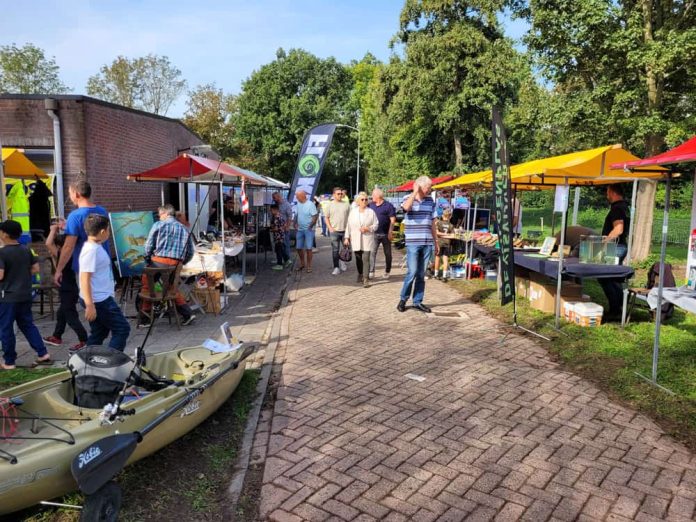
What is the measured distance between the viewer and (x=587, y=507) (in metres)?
3.12

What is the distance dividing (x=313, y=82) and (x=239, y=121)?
7.59 m

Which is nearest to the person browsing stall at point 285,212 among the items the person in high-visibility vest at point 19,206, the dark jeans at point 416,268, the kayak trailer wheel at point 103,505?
the person in high-visibility vest at point 19,206

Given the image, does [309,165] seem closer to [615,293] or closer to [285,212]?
[285,212]

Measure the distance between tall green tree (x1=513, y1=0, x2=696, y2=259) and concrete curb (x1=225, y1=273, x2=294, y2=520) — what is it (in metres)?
8.88

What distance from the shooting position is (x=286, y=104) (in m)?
45.0

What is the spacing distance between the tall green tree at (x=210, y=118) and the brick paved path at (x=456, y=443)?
28.6 meters

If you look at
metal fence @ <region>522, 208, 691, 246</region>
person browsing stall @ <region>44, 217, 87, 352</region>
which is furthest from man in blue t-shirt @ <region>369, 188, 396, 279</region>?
metal fence @ <region>522, 208, 691, 246</region>

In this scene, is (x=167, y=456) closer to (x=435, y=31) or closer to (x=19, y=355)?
(x=19, y=355)

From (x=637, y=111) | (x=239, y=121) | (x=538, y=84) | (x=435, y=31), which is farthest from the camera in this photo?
(x=239, y=121)

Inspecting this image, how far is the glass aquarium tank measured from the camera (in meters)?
7.38

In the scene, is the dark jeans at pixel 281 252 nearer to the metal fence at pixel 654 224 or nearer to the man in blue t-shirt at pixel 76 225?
the man in blue t-shirt at pixel 76 225

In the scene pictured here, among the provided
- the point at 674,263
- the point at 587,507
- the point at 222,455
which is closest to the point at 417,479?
the point at 587,507

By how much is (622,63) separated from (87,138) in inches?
453

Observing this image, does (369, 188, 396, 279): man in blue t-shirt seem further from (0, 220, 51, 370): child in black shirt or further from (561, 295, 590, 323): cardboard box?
(0, 220, 51, 370): child in black shirt
